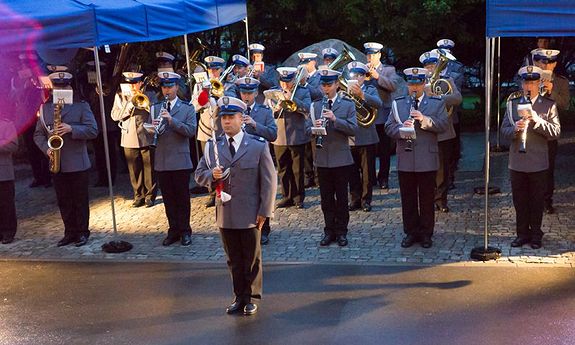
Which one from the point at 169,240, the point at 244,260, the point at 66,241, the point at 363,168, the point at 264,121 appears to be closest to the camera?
the point at 244,260

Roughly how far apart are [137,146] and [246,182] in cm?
507

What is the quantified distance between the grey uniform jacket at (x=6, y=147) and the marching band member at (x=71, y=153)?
428 millimetres

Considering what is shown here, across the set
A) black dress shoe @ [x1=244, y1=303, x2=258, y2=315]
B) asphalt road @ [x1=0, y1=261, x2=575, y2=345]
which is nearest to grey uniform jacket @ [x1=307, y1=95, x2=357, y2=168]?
asphalt road @ [x1=0, y1=261, x2=575, y2=345]

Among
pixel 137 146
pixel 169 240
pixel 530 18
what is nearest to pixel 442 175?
pixel 530 18

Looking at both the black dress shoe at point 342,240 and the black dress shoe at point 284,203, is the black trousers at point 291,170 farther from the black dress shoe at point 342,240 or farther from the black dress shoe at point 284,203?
the black dress shoe at point 342,240

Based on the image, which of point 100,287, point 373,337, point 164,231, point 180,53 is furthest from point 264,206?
point 180,53

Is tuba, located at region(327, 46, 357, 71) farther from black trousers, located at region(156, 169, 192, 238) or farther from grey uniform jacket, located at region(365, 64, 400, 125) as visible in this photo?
black trousers, located at region(156, 169, 192, 238)

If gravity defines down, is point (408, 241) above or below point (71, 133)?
below

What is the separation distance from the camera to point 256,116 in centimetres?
921

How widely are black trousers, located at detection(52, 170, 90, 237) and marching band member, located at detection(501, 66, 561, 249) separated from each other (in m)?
5.24

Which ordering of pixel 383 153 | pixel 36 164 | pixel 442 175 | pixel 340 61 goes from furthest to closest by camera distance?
1. pixel 36 164
2. pixel 383 153
3. pixel 442 175
4. pixel 340 61

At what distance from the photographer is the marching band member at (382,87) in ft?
35.1

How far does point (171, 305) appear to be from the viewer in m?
7.15

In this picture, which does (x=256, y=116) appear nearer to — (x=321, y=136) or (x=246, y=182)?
(x=321, y=136)
